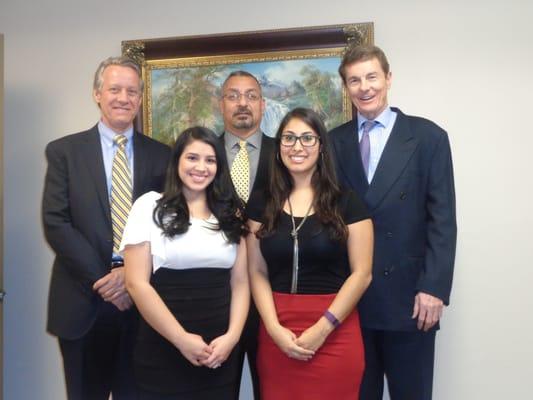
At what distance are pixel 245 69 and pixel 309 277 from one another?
4.33ft

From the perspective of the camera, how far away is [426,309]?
1.88 meters

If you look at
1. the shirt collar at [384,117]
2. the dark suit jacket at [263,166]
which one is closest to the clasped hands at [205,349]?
the dark suit jacket at [263,166]

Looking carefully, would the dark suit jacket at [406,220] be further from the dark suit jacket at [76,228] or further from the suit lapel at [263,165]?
the dark suit jacket at [76,228]

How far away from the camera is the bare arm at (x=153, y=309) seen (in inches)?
67.1

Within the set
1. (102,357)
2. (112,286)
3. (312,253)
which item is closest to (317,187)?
(312,253)

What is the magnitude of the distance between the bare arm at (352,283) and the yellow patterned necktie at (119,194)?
2.55 ft

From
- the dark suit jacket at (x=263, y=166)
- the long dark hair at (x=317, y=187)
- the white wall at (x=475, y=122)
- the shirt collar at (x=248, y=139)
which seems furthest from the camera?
the white wall at (x=475, y=122)

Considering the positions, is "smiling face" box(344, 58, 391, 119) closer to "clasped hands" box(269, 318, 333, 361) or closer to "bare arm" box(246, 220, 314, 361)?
"bare arm" box(246, 220, 314, 361)

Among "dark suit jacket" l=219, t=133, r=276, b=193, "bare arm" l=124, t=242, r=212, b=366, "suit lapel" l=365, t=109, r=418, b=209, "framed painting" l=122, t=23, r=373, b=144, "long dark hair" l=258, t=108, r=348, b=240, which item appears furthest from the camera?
"framed painting" l=122, t=23, r=373, b=144

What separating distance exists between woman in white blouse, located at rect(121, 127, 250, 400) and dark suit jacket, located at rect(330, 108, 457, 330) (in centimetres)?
49

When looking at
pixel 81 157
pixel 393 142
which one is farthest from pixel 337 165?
pixel 81 157

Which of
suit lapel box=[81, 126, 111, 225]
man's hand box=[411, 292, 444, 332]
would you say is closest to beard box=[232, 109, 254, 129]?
suit lapel box=[81, 126, 111, 225]

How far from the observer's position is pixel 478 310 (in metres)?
2.58

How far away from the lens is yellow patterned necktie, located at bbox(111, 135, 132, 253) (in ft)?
6.59
